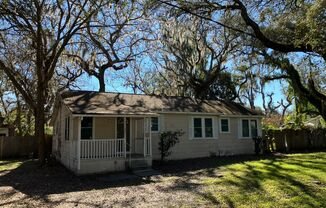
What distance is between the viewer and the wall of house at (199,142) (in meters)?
16.4

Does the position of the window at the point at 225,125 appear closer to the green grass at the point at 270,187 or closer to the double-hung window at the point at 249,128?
the double-hung window at the point at 249,128

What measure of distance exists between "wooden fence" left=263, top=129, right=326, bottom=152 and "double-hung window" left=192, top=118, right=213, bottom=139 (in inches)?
201

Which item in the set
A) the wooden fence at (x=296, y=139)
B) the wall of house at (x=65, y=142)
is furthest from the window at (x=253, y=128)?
the wall of house at (x=65, y=142)

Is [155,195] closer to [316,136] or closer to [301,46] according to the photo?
[301,46]

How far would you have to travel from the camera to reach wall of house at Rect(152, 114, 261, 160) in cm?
1638

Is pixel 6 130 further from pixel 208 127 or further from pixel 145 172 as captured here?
pixel 145 172

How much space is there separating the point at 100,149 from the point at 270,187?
7280 mm

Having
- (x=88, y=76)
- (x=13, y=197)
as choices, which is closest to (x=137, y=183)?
(x=13, y=197)

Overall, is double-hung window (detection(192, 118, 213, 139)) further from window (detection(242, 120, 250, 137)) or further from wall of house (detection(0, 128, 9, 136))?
wall of house (detection(0, 128, 9, 136))

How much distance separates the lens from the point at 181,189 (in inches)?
353

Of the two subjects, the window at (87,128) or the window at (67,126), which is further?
the window at (67,126)

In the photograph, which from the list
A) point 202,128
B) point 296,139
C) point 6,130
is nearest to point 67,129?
point 202,128

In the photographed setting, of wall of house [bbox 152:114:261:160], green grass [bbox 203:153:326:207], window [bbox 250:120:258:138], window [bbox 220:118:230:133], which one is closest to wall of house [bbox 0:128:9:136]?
wall of house [bbox 152:114:261:160]

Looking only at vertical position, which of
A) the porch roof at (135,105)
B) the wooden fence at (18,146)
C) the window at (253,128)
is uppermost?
the porch roof at (135,105)
